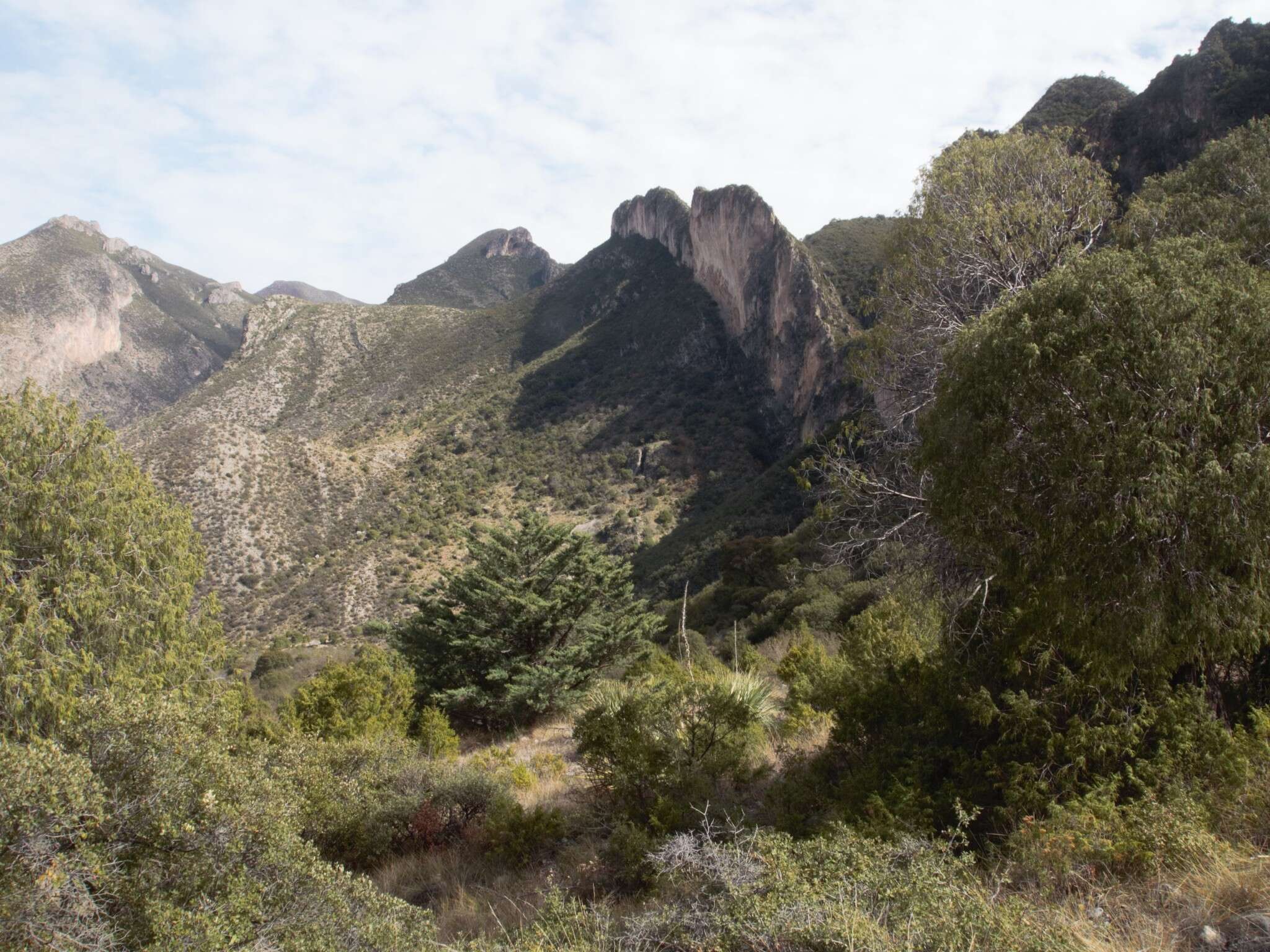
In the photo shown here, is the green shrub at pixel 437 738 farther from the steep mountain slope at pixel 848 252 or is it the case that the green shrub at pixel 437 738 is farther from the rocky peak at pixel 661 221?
the rocky peak at pixel 661 221

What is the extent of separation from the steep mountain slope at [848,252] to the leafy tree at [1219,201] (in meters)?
43.4

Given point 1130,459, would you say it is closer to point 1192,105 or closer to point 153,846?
point 153,846

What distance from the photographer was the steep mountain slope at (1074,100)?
40.3m

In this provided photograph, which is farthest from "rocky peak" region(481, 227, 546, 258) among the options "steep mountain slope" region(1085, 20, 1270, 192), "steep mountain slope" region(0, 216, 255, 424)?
"steep mountain slope" region(1085, 20, 1270, 192)

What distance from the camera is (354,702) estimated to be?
33.7 feet

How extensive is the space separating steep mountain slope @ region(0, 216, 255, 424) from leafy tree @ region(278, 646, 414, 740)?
8369 centimetres

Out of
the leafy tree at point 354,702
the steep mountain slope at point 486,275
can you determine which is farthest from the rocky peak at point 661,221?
the leafy tree at point 354,702

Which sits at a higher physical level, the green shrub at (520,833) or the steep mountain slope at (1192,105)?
the steep mountain slope at (1192,105)

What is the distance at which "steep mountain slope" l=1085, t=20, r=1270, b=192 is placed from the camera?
28234mm

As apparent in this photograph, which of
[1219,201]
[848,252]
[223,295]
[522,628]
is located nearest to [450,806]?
[522,628]

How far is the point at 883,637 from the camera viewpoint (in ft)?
26.4

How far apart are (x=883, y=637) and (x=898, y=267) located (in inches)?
172

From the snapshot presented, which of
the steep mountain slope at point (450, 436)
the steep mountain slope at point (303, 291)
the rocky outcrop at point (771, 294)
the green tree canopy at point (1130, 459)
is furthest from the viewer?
the steep mountain slope at point (303, 291)

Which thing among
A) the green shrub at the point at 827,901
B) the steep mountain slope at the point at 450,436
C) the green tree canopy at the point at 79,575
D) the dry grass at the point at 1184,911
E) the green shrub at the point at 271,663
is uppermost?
the steep mountain slope at the point at 450,436
